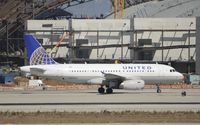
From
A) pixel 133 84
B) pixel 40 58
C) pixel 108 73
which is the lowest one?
pixel 133 84

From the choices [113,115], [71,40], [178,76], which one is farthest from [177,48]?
[113,115]

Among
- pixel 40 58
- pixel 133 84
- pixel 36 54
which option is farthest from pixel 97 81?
pixel 36 54

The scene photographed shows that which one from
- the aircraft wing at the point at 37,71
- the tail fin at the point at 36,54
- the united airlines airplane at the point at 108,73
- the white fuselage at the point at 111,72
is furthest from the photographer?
the tail fin at the point at 36,54

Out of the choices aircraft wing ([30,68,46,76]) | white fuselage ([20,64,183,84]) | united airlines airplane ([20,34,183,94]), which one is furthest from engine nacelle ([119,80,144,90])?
aircraft wing ([30,68,46,76])

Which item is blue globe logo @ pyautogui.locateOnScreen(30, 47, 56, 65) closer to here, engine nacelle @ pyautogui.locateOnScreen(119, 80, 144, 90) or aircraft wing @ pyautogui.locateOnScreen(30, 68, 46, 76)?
aircraft wing @ pyautogui.locateOnScreen(30, 68, 46, 76)

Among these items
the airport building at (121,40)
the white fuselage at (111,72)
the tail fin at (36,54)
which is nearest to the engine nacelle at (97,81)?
the white fuselage at (111,72)

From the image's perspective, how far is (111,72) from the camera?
72.3 m

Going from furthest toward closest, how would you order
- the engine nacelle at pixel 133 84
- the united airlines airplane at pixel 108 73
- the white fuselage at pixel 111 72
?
the white fuselage at pixel 111 72 → the united airlines airplane at pixel 108 73 → the engine nacelle at pixel 133 84

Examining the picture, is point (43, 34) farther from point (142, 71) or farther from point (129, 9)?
point (142, 71)

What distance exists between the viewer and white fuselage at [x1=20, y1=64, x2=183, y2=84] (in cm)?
7119

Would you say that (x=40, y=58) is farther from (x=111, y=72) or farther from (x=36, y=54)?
(x=111, y=72)

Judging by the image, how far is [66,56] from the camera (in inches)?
5566

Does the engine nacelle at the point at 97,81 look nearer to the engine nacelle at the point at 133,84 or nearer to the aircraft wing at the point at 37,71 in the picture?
the engine nacelle at the point at 133,84

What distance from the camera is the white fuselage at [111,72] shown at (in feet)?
234
